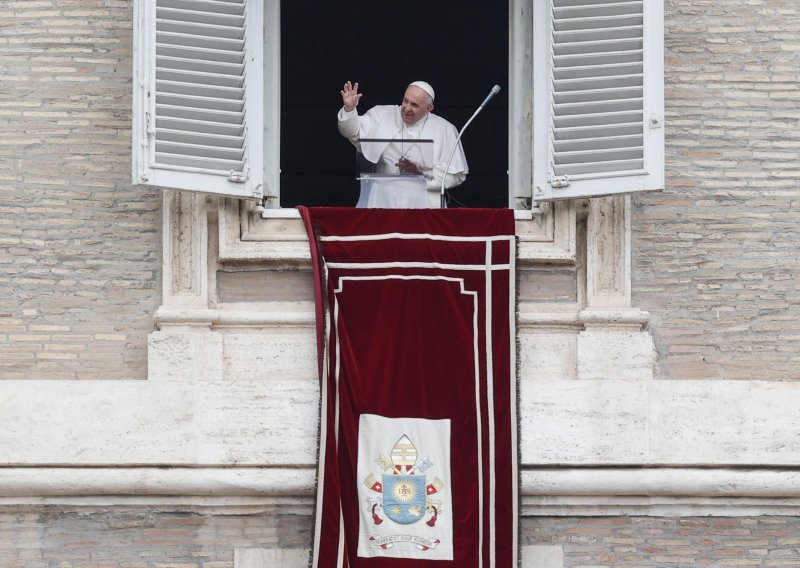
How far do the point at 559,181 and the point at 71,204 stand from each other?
227 centimetres

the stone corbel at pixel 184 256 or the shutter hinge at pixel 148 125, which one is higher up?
the shutter hinge at pixel 148 125

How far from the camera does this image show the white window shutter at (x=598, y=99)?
8.82 m

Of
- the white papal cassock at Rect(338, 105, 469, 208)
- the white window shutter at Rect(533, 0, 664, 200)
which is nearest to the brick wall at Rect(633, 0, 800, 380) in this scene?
the white window shutter at Rect(533, 0, 664, 200)

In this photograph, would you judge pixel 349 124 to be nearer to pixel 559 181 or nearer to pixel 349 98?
pixel 349 98

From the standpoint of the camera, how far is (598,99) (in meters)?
8.94

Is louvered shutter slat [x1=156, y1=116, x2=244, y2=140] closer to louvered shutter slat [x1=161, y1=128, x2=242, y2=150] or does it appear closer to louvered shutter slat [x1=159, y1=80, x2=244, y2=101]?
louvered shutter slat [x1=161, y1=128, x2=242, y2=150]

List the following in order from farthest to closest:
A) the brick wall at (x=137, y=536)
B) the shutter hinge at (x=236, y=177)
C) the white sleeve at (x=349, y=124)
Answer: the white sleeve at (x=349, y=124)
the shutter hinge at (x=236, y=177)
the brick wall at (x=137, y=536)

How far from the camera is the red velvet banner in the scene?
28.1 feet

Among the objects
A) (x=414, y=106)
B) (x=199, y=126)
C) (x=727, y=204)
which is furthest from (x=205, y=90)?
(x=727, y=204)

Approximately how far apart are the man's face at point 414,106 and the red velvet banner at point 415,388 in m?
1.09

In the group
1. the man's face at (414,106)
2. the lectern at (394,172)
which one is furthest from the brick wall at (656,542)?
the man's face at (414,106)

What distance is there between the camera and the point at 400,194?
943cm

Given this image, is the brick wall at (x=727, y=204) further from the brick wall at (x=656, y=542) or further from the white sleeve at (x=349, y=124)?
the white sleeve at (x=349, y=124)

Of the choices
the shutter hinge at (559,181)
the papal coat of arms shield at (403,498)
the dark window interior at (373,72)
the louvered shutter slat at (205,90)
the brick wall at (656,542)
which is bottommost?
the brick wall at (656,542)
